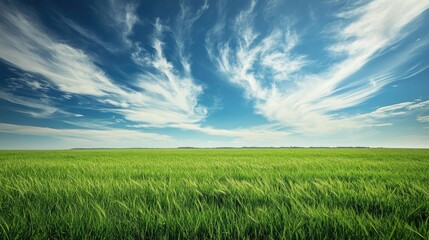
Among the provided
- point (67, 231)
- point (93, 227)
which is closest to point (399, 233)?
point (93, 227)

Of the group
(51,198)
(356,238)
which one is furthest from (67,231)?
(356,238)

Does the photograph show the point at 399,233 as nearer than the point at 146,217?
Yes

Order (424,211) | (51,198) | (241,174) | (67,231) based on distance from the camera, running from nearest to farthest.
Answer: (67,231)
(424,211)
(51,198)
(241,174)

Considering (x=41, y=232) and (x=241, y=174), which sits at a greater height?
(x=241, y=174)

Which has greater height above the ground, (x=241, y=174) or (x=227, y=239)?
(x=241, y=174)

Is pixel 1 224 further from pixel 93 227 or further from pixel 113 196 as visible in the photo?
pixel 113 196

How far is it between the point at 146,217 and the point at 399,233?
2.20m

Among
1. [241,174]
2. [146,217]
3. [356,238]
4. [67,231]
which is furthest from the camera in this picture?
[241,174]

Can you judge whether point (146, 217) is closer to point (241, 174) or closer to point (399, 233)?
point (399, 233)

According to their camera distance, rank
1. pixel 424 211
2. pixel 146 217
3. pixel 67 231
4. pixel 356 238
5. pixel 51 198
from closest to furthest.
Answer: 1. pixel 356 238
2. pixel 67 231
3. pixel 146 217
4. pixel 424 211
5. pixel 51 198

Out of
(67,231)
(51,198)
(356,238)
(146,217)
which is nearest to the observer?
(356,238)

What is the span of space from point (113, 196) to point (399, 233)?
3.14m

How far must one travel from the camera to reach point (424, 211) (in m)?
2.20

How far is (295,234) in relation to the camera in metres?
1.65
